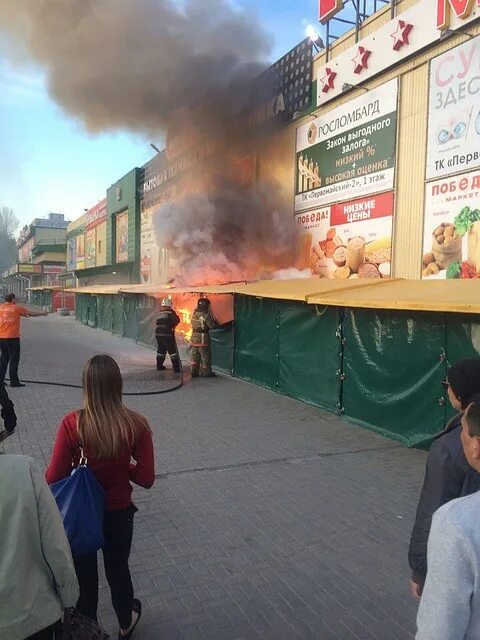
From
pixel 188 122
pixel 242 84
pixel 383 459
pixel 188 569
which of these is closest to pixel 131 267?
pixel 188 122

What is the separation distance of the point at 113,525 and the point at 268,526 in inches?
77.5

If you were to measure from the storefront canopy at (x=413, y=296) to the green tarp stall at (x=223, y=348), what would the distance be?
4.15 metres

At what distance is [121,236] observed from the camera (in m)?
28.8

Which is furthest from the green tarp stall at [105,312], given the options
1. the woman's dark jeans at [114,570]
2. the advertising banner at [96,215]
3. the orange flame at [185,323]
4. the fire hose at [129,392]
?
the woman's dark jeans at [114,570]

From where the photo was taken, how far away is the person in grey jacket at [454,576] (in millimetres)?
1207

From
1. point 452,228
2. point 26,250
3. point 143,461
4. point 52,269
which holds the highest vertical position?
point 26,250

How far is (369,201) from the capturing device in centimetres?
1120

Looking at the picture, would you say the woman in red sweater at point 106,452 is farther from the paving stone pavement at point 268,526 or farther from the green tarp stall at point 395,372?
the green tarp stall at point 395,372

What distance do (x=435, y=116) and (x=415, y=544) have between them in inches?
357

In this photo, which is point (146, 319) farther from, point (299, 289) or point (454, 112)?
point (454, 112)

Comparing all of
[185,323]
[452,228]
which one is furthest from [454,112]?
[185,323]

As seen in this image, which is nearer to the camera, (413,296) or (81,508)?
(81,508)

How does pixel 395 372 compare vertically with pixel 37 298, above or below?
above

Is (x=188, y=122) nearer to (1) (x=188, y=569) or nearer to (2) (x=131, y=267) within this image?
(2) (x=131, y=267)
